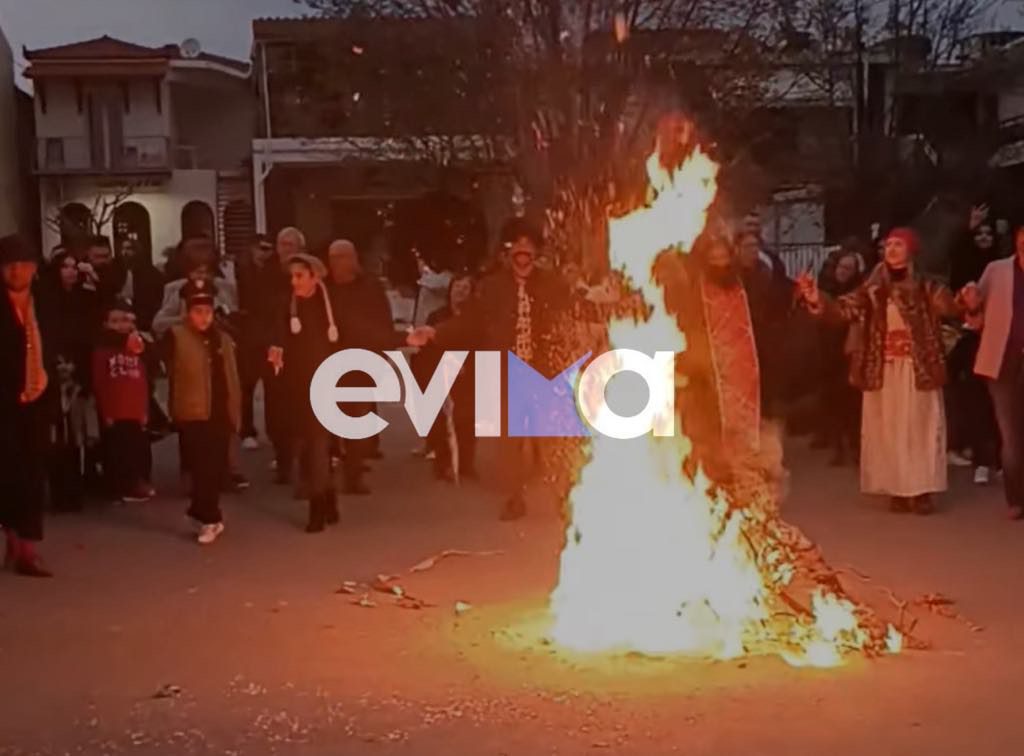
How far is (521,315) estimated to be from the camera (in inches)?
406

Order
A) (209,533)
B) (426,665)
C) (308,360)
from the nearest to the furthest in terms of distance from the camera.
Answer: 1. (426,665)
2. (209,533)
3. (308,360)

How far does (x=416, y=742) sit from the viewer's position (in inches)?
216

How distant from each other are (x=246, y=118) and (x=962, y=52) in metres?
20.7

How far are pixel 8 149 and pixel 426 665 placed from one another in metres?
34.4

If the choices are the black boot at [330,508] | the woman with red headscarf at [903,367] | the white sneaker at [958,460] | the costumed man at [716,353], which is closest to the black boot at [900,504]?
the woman with red headscarf at [903,367]

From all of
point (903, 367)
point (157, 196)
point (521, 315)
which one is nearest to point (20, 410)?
point (521, 315)

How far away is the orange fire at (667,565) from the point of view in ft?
21.6

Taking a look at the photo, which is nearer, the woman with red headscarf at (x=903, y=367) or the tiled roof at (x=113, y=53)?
the woman with red headscarf at (x=903, y=367)

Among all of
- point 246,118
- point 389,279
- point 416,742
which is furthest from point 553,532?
point 246,118

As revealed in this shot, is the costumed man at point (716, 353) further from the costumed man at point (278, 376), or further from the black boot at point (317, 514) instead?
the costumed man at point (278, 376)

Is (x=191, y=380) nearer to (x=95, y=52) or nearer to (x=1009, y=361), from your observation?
(x=1009, y=361)

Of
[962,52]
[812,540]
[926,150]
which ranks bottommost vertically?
[812,540]

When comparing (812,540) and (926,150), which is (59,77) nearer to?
(926,150)

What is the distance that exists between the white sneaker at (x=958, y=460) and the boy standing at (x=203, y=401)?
18.4ft
